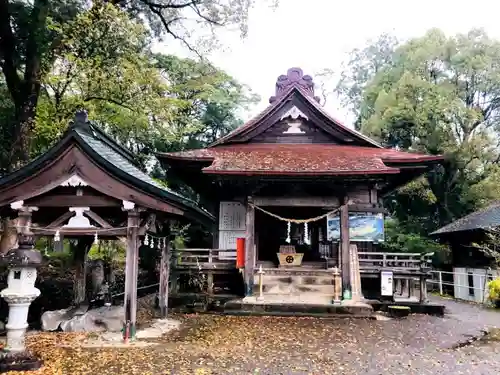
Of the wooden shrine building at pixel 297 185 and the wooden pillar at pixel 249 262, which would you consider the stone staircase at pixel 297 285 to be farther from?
the wooden pillar at pixel 249 262

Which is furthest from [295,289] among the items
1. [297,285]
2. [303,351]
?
[303,351]

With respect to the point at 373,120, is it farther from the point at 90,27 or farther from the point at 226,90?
the point at 90,27

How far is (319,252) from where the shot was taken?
1758cm

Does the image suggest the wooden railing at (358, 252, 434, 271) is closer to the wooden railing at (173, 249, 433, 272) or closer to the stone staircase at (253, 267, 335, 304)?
the wooden railing at (173, 249, 433, 272)

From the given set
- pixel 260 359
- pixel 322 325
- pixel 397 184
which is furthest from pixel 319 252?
pixel 260 359

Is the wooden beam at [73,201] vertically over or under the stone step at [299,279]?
over

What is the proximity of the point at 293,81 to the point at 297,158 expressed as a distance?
17.4 ft

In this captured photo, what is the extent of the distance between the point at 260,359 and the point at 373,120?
25.3 meters

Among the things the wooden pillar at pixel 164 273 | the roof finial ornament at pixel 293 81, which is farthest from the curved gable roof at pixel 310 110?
the wooden pillar at pixel 164 273

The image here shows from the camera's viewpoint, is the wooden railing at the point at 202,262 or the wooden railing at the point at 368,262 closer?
the wooden railing at the point at 368,262

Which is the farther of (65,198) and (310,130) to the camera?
(310,130)

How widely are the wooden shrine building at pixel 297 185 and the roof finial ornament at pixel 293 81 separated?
0.16 ft

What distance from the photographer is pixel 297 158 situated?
1435 centimetres

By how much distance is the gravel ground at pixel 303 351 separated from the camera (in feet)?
22.2
